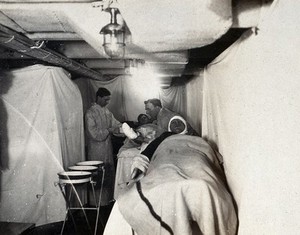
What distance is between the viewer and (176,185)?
247 centimetres

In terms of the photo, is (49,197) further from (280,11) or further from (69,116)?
(280,11)

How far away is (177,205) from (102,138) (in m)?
3.83

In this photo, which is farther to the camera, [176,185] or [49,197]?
[49,197]

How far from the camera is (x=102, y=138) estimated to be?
6.03 m

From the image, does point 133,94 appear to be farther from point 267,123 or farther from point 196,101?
point 267,123

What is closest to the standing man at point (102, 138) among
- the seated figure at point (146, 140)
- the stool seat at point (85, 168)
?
the seated figure at point (146, 140)

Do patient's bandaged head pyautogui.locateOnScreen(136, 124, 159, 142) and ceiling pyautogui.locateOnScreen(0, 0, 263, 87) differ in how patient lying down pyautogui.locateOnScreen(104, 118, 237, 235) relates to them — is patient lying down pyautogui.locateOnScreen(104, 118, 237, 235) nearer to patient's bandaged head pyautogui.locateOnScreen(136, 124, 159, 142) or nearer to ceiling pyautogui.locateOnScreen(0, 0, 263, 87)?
ceiling pyautogui.locateOnScreen(0, 0, 263, 87)

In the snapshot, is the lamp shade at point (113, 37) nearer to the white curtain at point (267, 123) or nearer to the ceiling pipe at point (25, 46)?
the white curtain at point (267, 123)

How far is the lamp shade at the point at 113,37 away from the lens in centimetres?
219

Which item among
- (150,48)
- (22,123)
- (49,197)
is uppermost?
(150,48)

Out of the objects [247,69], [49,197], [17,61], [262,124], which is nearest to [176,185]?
[262,124]

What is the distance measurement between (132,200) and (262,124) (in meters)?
1.23

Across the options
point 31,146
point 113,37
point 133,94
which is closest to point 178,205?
point 113,37

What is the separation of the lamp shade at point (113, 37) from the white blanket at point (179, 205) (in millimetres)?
1141
